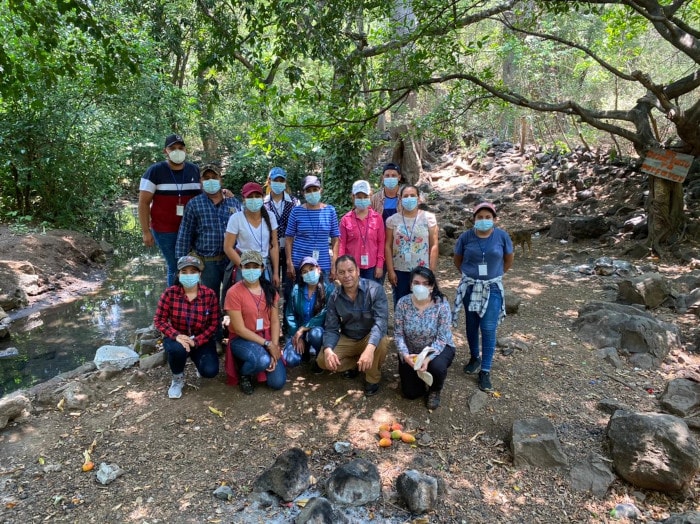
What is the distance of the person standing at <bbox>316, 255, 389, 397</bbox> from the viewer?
388 centimetres

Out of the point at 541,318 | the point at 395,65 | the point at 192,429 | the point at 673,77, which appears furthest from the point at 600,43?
the point at 192,429

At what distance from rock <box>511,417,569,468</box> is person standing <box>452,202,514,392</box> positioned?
746 mm

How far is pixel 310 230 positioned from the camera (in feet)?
15.0

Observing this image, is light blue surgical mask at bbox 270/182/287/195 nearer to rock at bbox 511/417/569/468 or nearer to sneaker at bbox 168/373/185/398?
sneaker at bbox 168/373/185/398

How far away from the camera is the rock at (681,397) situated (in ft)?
12.3

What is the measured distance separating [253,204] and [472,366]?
255cm

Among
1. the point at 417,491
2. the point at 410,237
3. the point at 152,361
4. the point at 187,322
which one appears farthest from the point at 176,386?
the point at 410,237

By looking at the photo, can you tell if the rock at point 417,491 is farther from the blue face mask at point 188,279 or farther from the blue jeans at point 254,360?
the blue face mask at point 188,279

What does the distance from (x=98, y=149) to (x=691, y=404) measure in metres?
12.1

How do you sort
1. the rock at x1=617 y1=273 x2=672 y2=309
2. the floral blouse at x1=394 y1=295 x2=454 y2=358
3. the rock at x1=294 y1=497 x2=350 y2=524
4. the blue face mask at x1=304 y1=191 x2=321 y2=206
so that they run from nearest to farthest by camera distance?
the rock at x1=294 y1=497 x2=350 y2=524 → the floral blouse at x1=394 y1=295 x2=454 y2=358 → the blue face mask at x1=304 y1=191 x2=321 y2=206 → the rock at x1=617 y1=273 x2=672 y2=309

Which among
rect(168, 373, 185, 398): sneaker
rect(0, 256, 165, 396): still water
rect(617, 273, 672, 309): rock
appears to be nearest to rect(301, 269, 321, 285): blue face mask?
rect(168, 373, 185, 398): sneaker

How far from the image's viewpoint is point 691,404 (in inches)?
148

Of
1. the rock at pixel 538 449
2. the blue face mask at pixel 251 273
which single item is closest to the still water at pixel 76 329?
the blue face mask at pixel 251 273

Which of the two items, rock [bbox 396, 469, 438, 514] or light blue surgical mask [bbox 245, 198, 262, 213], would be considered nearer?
rock [bbox 396, 469, 438, 514]
